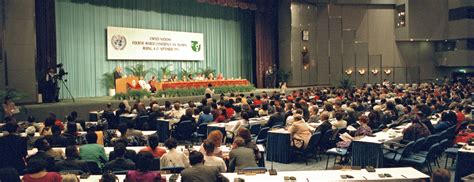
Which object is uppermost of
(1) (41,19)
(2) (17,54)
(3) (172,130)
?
(1) (41,19)

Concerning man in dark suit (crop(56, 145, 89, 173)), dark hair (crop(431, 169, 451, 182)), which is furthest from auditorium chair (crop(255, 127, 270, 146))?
dark hair (crop(431, 169, 451, 182))

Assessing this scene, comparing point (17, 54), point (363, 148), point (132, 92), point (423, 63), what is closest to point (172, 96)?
point (132, 92)

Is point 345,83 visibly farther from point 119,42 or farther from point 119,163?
point 119,163

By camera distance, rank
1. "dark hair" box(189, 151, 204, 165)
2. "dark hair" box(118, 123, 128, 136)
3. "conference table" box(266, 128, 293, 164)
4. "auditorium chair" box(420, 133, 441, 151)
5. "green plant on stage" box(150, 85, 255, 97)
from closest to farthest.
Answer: "dark hair" box(189, 151, 204, 165), "dark hair" box(118, 123, 128, 136), "auditorium chair" box(420, 133, 441, 151), "conference table" box(266, 128, 293, 164), "green plant on stage" box(150, 85, 255, 97)

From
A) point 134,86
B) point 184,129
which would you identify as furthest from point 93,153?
point 134,86

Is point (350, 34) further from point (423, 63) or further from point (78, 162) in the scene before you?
point (78, 162)

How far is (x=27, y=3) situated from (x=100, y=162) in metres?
12.1

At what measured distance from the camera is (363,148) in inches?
344

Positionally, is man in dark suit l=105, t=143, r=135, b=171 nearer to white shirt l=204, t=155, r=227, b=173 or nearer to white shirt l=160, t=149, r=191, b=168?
white shirt l=160, t=149, r=191, b=168

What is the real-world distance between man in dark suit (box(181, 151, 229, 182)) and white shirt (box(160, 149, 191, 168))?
1214 millimetres

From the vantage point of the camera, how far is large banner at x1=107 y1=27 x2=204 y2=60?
2391 cm

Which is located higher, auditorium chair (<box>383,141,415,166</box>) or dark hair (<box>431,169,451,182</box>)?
dark hair (<box>431,169,451,182</box>)

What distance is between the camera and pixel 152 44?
25.6 metres

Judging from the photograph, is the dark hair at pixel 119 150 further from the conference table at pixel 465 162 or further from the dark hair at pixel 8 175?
the conference table at pixel 465 162
